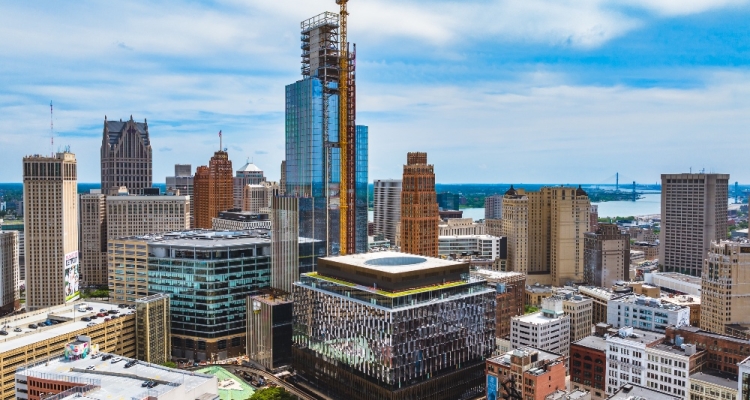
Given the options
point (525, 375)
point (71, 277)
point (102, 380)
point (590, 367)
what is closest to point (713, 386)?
point (590, 367)

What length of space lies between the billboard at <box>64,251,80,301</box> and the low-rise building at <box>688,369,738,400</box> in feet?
540

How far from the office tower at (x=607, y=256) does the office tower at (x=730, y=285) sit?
219ft

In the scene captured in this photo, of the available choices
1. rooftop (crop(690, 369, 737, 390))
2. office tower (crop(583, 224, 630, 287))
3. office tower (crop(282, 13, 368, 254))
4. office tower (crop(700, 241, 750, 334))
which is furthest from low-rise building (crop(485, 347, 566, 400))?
office tower (crop(583, 224, 630, 287))

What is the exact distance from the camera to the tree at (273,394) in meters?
99.8

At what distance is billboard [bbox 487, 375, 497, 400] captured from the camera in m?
97.7

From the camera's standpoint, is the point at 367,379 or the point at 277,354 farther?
the point at 277,354

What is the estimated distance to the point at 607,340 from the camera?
4058 inches

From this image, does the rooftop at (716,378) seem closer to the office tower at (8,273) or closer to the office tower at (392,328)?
the office tower at (392,328)

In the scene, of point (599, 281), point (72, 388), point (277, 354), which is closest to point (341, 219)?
point (277, 354)

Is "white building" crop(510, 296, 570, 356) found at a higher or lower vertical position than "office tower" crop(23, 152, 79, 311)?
lower

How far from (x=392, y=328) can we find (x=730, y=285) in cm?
7608

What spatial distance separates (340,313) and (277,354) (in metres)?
26.0

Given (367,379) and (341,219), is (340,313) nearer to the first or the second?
(367,379)

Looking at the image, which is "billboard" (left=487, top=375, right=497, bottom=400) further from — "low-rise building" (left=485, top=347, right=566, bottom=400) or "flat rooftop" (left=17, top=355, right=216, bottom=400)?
"flat rooftop" (left=17, top=355, right=216, bottom=400)
